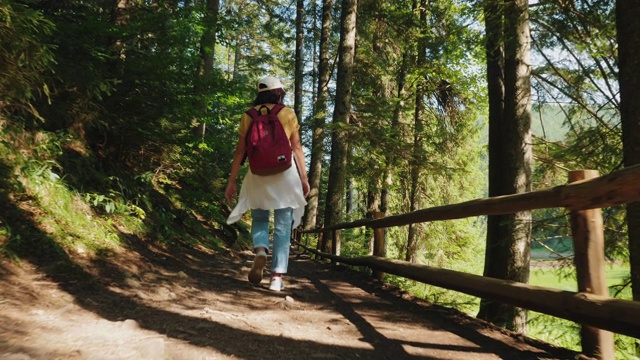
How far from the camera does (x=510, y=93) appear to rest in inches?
196

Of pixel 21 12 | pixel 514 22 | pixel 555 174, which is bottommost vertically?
pixel 555 174

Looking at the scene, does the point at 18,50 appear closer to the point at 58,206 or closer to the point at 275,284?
the point at 58,206

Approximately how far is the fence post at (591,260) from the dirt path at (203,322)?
30 cm

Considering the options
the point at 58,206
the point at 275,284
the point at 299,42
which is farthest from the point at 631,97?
the point at 299,42

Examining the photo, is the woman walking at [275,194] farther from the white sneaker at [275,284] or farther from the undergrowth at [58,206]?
the undergrowth at [58,206]

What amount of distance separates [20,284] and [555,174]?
828 cm

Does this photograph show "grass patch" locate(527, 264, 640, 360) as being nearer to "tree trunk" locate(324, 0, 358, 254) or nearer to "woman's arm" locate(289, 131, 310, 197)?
"woman's arm" locate(289, 131, 310, 197)

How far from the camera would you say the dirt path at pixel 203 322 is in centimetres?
231

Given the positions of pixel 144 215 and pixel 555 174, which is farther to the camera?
pixel 555 174

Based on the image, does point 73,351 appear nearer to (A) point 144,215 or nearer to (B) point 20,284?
Result: (B) point 20,284

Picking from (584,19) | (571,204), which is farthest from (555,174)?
(571,204)

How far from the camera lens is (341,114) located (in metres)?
10.5

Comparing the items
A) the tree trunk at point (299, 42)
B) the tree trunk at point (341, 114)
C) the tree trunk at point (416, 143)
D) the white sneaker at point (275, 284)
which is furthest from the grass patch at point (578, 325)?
the tree trunk at point (299, 42)

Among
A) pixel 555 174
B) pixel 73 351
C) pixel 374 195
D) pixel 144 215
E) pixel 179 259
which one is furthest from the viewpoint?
pixel 374 195
